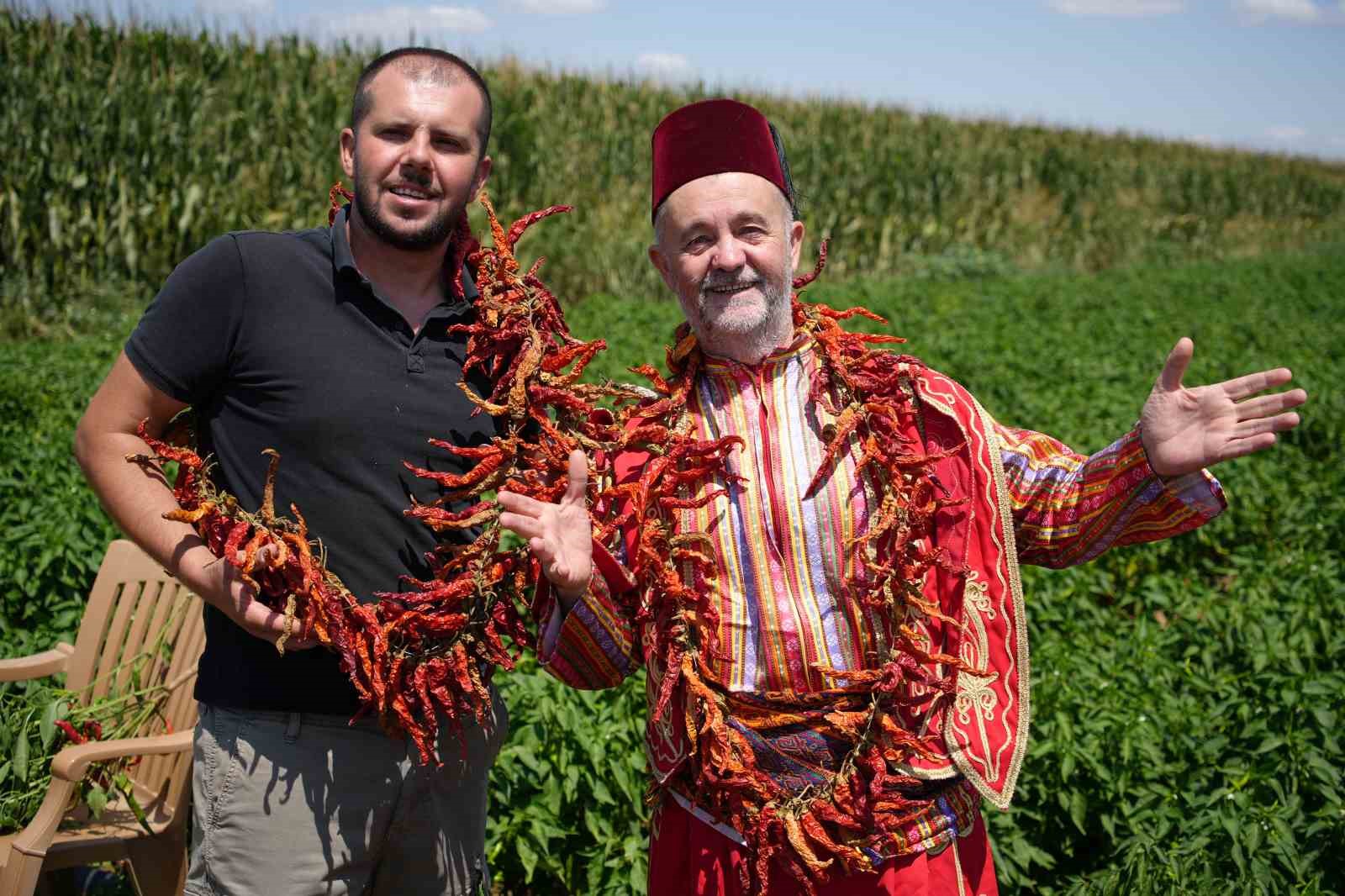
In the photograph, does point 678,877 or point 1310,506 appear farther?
point 1310,506

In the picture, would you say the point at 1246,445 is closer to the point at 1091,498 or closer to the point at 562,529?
the point at 1091,498

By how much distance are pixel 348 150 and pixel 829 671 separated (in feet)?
4.80

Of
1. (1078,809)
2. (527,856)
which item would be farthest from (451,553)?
(1078,809)

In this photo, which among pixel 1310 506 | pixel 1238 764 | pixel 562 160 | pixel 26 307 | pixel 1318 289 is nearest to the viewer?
pixel 1238 764

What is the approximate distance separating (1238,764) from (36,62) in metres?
11.8

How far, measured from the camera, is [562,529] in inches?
75.0

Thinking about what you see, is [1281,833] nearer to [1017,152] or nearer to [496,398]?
[496,398]

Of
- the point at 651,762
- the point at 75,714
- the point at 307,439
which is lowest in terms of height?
the point at 75,714

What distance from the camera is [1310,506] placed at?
Result: 5.63 meters

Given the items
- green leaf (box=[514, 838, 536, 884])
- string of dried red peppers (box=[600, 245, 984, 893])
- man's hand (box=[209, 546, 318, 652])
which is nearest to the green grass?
green leaf (box=[514, 838, 536, 884])

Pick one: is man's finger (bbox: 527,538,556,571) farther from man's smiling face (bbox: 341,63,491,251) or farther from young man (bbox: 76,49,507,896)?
man's smiling face (bbox: 341,63,491,251)

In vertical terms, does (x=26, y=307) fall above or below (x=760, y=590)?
below

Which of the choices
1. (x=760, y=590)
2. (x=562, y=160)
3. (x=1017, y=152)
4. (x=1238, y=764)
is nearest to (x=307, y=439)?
(x=760, y=590)

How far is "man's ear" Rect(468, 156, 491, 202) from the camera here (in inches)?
88.8
